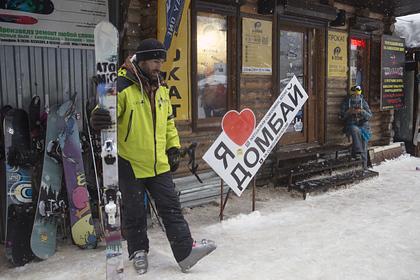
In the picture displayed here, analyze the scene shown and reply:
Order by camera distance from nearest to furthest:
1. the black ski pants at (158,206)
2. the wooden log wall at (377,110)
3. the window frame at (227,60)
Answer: the black ski pants at (158,206) → the window frame at (227,60) → the wooden log wall at (377,110)

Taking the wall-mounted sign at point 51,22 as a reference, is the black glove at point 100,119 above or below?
below

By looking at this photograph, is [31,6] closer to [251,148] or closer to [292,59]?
[251,148]

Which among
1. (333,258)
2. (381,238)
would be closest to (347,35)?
(381,238)

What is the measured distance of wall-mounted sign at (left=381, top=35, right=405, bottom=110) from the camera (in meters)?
9.05

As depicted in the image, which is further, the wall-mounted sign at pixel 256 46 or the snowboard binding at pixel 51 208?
the wall-mounted sign at pixel 256 46

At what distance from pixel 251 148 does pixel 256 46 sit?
2.09m

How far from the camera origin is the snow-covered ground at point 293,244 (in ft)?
11.8

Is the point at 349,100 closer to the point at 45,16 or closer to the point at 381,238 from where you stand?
the point at 381,238

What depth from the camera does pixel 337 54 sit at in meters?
8.08

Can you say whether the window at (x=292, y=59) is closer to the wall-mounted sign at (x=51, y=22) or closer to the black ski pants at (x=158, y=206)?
the wall-mounted sign at (x=51, y=22)

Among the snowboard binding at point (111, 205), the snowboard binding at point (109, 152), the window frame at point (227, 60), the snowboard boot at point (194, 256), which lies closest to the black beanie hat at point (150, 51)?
the snowboard binding at point (109, 152)

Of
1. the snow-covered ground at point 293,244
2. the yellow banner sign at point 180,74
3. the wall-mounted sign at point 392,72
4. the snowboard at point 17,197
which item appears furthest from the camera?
the wall-mounted sign at point 392,72

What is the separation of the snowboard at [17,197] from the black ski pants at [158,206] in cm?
95

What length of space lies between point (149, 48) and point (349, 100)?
18.4 feet
